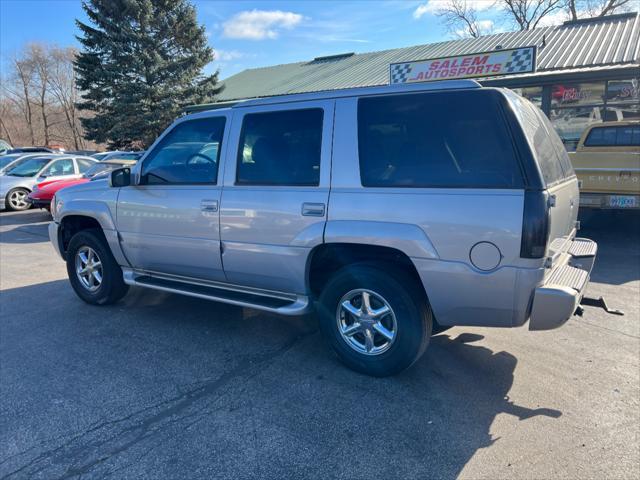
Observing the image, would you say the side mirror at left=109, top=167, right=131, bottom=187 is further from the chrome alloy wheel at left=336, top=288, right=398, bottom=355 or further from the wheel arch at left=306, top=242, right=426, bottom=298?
the chrome alloy wheel at left=336, top=288, right=398, bottom=355

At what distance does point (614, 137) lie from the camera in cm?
858

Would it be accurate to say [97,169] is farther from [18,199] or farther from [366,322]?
[366,322]

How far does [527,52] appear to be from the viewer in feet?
47.2

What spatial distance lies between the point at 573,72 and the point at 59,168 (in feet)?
50.9

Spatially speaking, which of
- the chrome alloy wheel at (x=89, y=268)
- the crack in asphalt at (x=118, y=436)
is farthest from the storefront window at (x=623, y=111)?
the crack in asphalt at (x=118, y=436)

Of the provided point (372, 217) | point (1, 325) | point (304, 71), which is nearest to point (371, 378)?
point (372, 217)

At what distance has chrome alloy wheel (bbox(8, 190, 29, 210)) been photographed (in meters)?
13.8

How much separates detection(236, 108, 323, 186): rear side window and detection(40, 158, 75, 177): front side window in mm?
11816

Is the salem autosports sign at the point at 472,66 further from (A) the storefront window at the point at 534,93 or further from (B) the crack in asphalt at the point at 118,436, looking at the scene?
(B) the crack in asphalt at the point at 118,436

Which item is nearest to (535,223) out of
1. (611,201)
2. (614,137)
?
(611,201)

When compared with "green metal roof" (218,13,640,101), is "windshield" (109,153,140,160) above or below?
below

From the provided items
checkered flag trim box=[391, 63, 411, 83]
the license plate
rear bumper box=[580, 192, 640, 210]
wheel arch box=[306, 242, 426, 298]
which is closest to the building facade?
checkered flag trim box=[391, 63, 411, 83]

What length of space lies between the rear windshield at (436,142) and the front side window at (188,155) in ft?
4.74

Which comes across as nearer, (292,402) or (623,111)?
(292,402)
